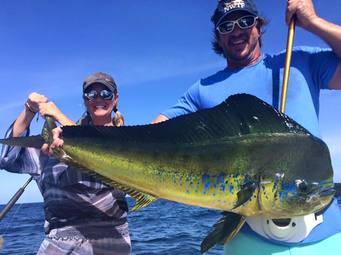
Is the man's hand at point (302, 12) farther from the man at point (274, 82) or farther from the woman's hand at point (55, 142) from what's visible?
the woman's hand at point (55, 142)

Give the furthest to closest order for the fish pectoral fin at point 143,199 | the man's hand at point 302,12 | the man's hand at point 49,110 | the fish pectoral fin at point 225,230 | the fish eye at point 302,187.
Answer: the man's hand at point 49,110
the man's hand at point 302,12
the fish pectoral fin at point 143,199
the fish pectoral fin at point 225,230
the fish eye at point 302,187

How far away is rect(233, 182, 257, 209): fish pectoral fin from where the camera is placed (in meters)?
2.18

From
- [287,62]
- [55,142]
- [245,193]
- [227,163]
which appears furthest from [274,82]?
[55,142]

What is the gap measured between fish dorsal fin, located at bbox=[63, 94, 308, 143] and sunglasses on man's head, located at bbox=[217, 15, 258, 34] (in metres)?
0.85

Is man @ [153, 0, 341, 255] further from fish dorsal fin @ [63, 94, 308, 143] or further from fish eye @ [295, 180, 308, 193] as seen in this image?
fish dorsal fin @ [63, 94, 308, 143]

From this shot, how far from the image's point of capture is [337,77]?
2855mm

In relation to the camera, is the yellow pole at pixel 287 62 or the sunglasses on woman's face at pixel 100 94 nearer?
the yellow pole at pixel 287 62

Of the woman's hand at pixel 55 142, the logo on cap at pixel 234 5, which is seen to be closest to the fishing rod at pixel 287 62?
the logo on cap at pixel 234 5

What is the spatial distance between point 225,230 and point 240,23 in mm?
1504

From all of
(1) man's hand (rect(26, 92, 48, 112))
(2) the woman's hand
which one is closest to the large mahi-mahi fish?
(2) the woman's hand

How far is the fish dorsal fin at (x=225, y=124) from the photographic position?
2326mm

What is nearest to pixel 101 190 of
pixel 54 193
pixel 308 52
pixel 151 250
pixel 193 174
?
pixel 54 193

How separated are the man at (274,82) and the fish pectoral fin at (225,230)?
0.31 m

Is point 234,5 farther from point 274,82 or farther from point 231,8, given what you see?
point 274,82
